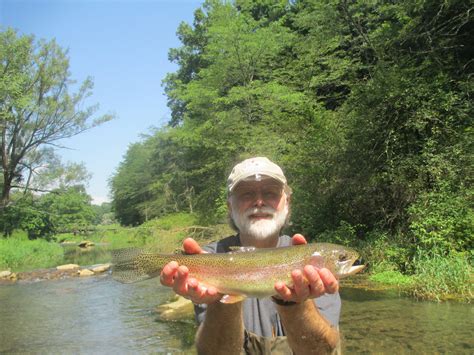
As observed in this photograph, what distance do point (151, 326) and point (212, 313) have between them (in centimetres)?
884

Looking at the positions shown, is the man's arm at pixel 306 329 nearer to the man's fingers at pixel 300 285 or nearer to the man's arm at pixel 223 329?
the man's fingers at pixel 300 285

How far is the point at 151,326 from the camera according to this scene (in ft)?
36.2

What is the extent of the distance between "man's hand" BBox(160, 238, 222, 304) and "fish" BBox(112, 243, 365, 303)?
0.08m

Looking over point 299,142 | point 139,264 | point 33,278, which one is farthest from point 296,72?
point 139,264

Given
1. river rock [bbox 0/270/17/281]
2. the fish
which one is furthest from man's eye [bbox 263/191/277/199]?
river rock [bbox 0/270/17/281]

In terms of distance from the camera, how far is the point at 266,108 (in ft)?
81.0

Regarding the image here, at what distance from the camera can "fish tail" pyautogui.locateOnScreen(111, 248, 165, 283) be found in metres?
3.14

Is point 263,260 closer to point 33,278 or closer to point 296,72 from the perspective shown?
point 33,278

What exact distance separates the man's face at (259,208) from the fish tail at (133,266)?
778mm

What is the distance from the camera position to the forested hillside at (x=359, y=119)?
13219mm

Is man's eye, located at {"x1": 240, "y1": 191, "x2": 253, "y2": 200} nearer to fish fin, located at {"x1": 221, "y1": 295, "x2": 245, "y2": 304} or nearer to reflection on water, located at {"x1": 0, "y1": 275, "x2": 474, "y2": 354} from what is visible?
fish fin, located at {"x1": 221, "y1": 295, "x2": 245, "y2": 304}

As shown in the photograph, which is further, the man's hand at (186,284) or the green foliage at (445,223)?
the green foliage at (445,223)

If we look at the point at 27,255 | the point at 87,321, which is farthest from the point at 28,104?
the point at 87,321

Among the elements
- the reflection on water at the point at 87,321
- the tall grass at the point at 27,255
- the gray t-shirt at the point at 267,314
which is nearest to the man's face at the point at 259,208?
the gray t-shirt at the point at 267,314
